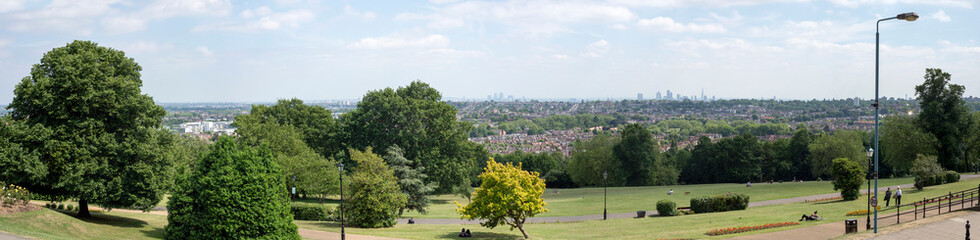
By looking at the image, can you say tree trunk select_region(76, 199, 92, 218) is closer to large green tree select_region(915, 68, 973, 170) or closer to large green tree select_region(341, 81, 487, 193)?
large green tree select_region(341, 81, 487, 193)

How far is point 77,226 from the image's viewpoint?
27062mm

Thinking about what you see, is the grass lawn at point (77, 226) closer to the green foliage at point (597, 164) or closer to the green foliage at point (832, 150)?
the green foliage at point (597, 164)

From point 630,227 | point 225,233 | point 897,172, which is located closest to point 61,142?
point 225,233

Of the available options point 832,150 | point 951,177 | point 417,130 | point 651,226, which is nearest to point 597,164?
point 832,150

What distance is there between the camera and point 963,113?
187ft

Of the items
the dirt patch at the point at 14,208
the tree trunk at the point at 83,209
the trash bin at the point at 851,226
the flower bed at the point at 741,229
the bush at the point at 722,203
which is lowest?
the bush at the point at 722,203

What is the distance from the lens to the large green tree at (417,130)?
58531 mm

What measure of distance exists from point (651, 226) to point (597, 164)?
5185cm

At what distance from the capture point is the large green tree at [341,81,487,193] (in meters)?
58.5

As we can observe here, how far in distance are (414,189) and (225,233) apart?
21641 millimetres

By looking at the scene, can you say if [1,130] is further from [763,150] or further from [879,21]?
[763,150]

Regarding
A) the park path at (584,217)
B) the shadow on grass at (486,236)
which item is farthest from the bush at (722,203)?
the shadow on grass at (486,236)

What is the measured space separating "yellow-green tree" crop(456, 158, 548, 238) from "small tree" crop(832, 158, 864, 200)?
21.7 metres

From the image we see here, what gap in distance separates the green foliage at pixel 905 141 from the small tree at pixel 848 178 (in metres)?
22.9
